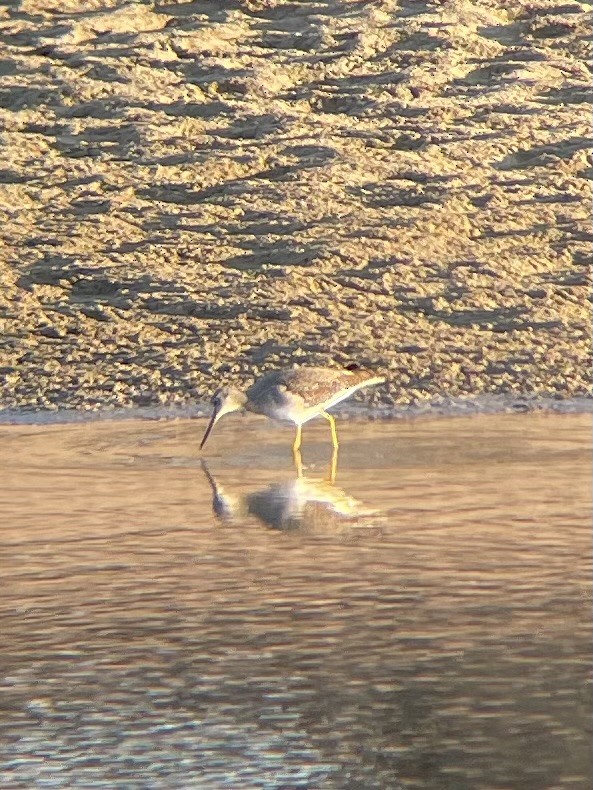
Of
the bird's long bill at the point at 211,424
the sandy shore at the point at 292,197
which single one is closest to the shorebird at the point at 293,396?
the bird's long bill at the point at 211,424

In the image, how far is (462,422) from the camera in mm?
11789

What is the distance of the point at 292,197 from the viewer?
49.6ft

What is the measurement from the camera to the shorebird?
36.5ft

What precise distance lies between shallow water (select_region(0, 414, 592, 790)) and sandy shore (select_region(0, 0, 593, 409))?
2005 mm

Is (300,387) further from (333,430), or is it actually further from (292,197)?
(292,197)

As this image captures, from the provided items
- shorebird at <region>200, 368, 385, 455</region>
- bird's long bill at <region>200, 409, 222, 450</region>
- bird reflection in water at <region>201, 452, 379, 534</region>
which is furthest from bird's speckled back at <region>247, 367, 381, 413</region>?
bird reflection in water at <region>201, 452, 379, 534</region>

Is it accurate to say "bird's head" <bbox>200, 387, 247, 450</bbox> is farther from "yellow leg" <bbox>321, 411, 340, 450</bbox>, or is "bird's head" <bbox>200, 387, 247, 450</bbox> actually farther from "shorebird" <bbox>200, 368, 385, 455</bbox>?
"yellow leg" <bbox>321, 411, 340, 450</bbox>

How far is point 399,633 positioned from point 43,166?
9.39 meters

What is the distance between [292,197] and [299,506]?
241 inches

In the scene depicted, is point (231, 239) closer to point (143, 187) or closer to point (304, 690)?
point (143, 187)

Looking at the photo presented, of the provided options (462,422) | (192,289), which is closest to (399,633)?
(462,422)

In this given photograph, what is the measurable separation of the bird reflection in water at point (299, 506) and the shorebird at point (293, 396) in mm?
1095

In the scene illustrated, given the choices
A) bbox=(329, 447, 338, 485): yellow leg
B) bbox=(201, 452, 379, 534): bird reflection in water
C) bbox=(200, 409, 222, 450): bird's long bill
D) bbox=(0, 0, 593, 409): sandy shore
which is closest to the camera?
bbox=(201, 452, 379, 534): bird reflection in water

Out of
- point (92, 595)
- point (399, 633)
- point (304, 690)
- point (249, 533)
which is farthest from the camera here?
point (249, 533)
